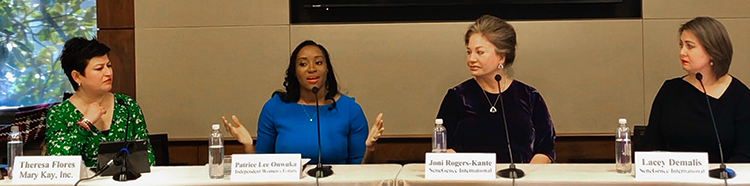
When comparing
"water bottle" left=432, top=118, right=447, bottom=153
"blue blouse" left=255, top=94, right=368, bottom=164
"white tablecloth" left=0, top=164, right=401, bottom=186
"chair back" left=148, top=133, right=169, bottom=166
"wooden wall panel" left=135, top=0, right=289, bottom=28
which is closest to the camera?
"white tablecloth" left=0, top=164, right=401, bottom=186

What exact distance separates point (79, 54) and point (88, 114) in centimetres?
27

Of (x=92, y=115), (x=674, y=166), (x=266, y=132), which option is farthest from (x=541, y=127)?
(x=92, y=115)

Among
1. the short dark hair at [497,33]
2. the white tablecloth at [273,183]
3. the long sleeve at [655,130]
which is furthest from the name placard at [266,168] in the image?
the long sleeve at [655,130]

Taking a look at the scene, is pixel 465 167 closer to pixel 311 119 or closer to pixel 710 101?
pixel 311 119

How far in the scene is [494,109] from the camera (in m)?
3.11

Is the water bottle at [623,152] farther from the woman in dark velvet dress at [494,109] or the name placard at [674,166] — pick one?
the woman in dark velvet dress at [494,109]

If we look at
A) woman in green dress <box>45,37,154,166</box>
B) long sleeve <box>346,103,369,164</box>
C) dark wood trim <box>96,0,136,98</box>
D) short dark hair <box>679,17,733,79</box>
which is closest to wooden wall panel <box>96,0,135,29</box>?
dark wood trim <box>96,0,136,98</box>

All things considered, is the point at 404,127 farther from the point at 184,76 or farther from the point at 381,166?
the point at 381,166

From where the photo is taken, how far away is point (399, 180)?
2.44 meters

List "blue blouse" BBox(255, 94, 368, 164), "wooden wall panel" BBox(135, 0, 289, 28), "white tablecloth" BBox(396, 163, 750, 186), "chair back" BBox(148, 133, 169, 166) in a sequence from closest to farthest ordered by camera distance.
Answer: "white tablecloth" BBox(396, 163, 750, 186) → "blue blouse" BBox(255, 94, 368, 164) → "chair back" BBox(148, 133, 169, 166) → "wooden wall panel" BBox(135, 0, 289, 28)

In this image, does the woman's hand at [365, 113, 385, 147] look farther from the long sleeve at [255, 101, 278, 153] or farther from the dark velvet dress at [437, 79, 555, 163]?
the long sleeve at [255, 101, 278, 153]

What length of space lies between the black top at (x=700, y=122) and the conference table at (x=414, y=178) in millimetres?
288

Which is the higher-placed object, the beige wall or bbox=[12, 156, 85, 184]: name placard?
the beige wall

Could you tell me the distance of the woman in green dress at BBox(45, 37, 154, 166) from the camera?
10.1 feet
